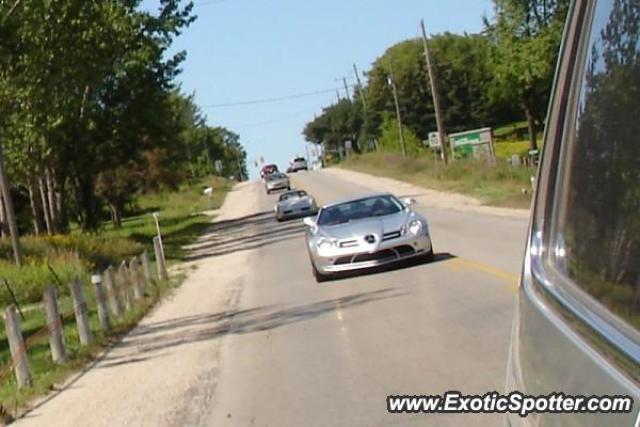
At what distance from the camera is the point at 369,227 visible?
18.1m

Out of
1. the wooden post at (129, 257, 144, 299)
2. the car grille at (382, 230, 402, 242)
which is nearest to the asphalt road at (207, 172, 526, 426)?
the car grille at (382, 230, 402, 242)

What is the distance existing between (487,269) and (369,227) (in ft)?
7.57

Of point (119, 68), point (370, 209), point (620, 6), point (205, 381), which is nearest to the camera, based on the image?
point (620, 6)

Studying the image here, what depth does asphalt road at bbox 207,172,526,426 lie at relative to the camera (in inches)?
333

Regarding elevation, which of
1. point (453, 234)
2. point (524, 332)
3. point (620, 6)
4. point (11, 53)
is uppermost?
point (11, 53)

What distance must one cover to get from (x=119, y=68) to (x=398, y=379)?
38238 millimetres

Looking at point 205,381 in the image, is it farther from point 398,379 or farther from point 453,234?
point 453,234

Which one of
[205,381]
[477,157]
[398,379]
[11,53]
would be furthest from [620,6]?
[477,157]

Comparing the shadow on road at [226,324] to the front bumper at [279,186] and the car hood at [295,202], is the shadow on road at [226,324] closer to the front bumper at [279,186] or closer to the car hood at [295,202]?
the car hood at [295,202]

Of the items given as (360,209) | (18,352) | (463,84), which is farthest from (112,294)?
(463,84)

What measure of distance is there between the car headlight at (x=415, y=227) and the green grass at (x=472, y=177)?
16.0 m

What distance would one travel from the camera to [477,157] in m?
60.9

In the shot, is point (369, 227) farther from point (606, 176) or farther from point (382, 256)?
point (606, 176)

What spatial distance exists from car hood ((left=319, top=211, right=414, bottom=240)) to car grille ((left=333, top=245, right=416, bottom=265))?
29 centimetres
